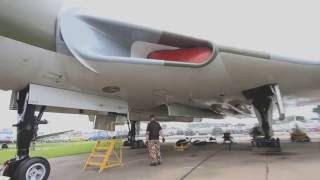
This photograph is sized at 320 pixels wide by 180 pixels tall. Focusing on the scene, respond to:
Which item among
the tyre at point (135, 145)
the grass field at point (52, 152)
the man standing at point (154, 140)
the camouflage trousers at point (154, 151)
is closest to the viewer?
the camouflage trousers at point (154, 151)

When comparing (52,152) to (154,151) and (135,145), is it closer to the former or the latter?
(135,145)

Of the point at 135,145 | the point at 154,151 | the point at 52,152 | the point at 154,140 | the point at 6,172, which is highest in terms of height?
the point at 154,140

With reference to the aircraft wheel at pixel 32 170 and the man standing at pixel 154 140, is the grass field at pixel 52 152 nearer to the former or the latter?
the man standing at pixel 154 140

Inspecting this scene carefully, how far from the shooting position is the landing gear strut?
6059mm

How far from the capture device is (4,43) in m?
5.47

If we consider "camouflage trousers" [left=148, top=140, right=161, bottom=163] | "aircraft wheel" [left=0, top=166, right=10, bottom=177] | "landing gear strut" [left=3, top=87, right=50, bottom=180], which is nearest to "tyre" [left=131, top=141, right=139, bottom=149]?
"camouflage trousers" [left=148, top=140, right=161, bottom=163]

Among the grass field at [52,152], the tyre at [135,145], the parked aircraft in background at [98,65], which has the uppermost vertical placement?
the parked aircraft in background at [98,65]

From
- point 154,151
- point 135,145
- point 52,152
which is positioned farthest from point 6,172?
point 52,152

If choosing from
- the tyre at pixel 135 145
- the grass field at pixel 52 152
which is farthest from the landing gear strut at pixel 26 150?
the tyre at pixel 135 145

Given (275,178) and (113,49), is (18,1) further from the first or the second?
(275,178)

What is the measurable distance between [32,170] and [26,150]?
0.69m

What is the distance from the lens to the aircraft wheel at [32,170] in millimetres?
5973

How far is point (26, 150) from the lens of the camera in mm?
6703

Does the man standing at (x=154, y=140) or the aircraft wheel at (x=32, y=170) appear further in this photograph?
the man standing at (x=154, y=140)
